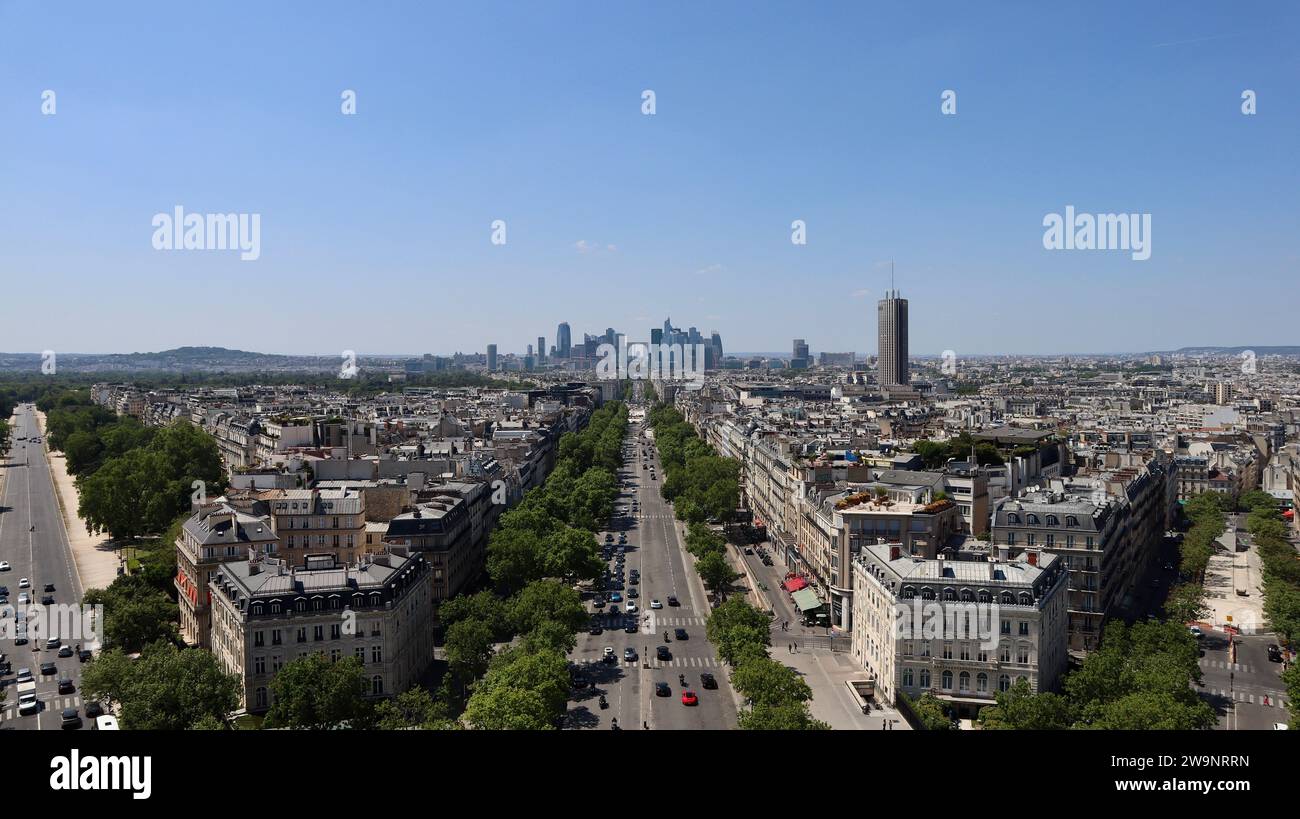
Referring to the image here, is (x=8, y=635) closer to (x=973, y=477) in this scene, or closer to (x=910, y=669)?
(x=910, y=669)

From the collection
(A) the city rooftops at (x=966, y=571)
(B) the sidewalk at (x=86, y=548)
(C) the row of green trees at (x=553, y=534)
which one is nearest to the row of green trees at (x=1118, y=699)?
(A) the city rooftops at (x=966, y=571)

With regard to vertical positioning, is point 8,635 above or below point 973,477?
below

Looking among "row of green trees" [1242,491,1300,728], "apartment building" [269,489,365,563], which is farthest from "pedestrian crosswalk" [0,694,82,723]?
"row of green trees" [1242,491,1300,728]

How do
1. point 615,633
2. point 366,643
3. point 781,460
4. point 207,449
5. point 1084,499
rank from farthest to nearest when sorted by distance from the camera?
point 207,449 < point 781,460 < point 1084,499 < point 615,633 < point 366,643

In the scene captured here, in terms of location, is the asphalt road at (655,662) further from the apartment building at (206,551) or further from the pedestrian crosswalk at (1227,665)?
the pedestrian crosswalk at (1227,665)
